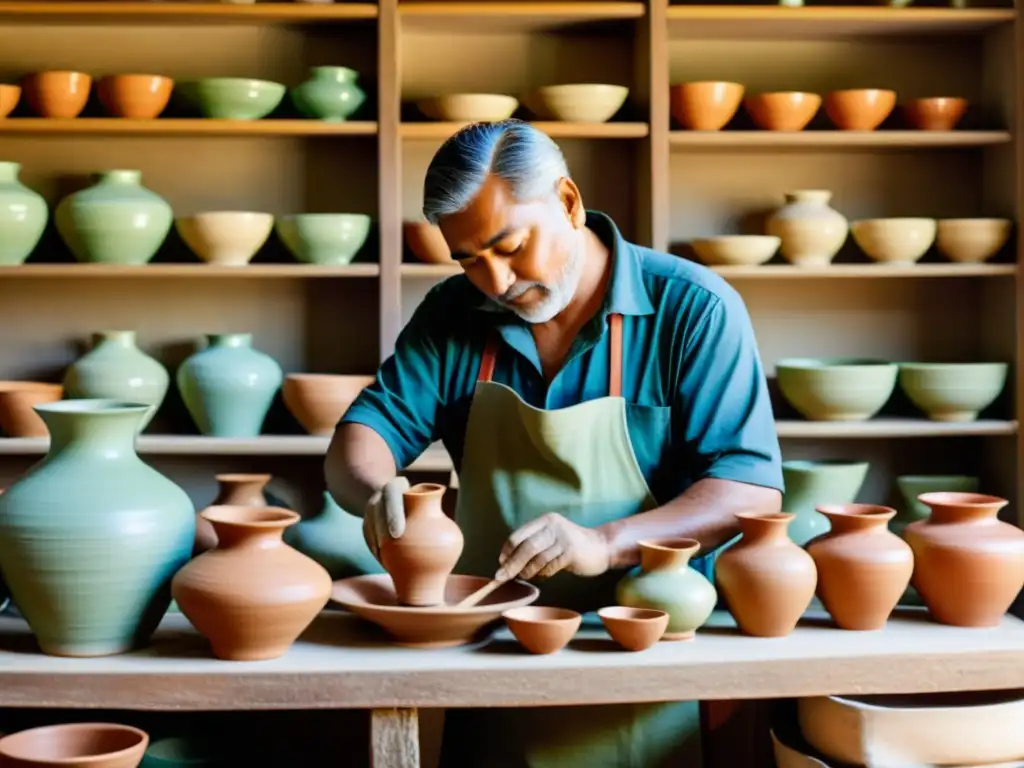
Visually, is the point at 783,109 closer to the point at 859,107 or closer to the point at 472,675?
the point at 859,107

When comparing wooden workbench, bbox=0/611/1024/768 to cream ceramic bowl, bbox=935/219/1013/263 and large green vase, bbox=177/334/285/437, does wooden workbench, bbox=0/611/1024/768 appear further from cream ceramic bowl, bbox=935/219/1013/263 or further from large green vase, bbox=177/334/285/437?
cream ceramic bowl, bbox=935/219/1013/263

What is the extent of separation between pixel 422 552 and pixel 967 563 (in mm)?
816

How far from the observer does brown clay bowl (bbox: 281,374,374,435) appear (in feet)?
12.4

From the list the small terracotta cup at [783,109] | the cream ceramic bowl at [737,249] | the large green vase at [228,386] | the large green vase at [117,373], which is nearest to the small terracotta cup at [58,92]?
the large green vase at [117,373]

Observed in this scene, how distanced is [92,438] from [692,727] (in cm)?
102

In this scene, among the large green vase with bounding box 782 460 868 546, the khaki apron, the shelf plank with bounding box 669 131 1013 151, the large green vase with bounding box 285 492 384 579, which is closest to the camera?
the khaki apron

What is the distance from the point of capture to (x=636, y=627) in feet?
5.68

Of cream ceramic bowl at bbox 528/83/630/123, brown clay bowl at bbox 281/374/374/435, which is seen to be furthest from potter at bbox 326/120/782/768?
cream ceramic bowl at bbox 528/83/630/123

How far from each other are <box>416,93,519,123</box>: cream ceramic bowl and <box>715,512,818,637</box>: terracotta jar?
2.21 m

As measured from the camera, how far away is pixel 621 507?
216cm

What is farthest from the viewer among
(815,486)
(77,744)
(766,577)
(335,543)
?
(815,486)

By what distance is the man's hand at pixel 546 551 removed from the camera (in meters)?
1.85

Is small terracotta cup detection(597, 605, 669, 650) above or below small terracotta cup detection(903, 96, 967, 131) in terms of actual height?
below

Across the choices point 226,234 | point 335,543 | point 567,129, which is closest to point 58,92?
point 226,234
